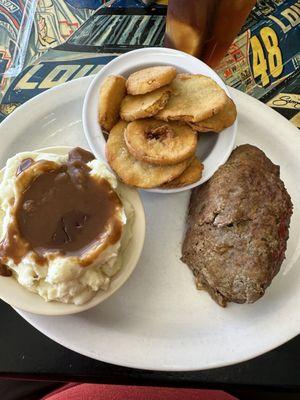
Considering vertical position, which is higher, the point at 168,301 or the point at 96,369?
the point at 168,301

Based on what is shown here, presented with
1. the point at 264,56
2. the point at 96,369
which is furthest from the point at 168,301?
the point at 264,56

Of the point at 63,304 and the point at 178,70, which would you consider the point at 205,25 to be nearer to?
the point at 178,70

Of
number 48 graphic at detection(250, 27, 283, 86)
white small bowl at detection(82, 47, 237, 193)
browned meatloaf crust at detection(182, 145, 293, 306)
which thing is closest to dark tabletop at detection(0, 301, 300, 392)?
browned meatloaf crust at detection(182, 145, 293, 306)

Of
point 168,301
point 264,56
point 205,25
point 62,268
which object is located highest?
point 205,25

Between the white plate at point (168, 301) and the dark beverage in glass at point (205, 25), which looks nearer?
the white plate at point (168, 301)

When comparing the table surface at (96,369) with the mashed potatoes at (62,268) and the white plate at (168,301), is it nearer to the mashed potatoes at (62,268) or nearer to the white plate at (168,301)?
the white plate at (168,301)

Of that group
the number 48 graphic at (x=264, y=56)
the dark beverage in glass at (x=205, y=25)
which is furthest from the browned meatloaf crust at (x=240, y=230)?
the number 48 graphic at (x=264, y=56)

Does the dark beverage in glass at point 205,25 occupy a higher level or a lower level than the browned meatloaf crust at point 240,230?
higher
